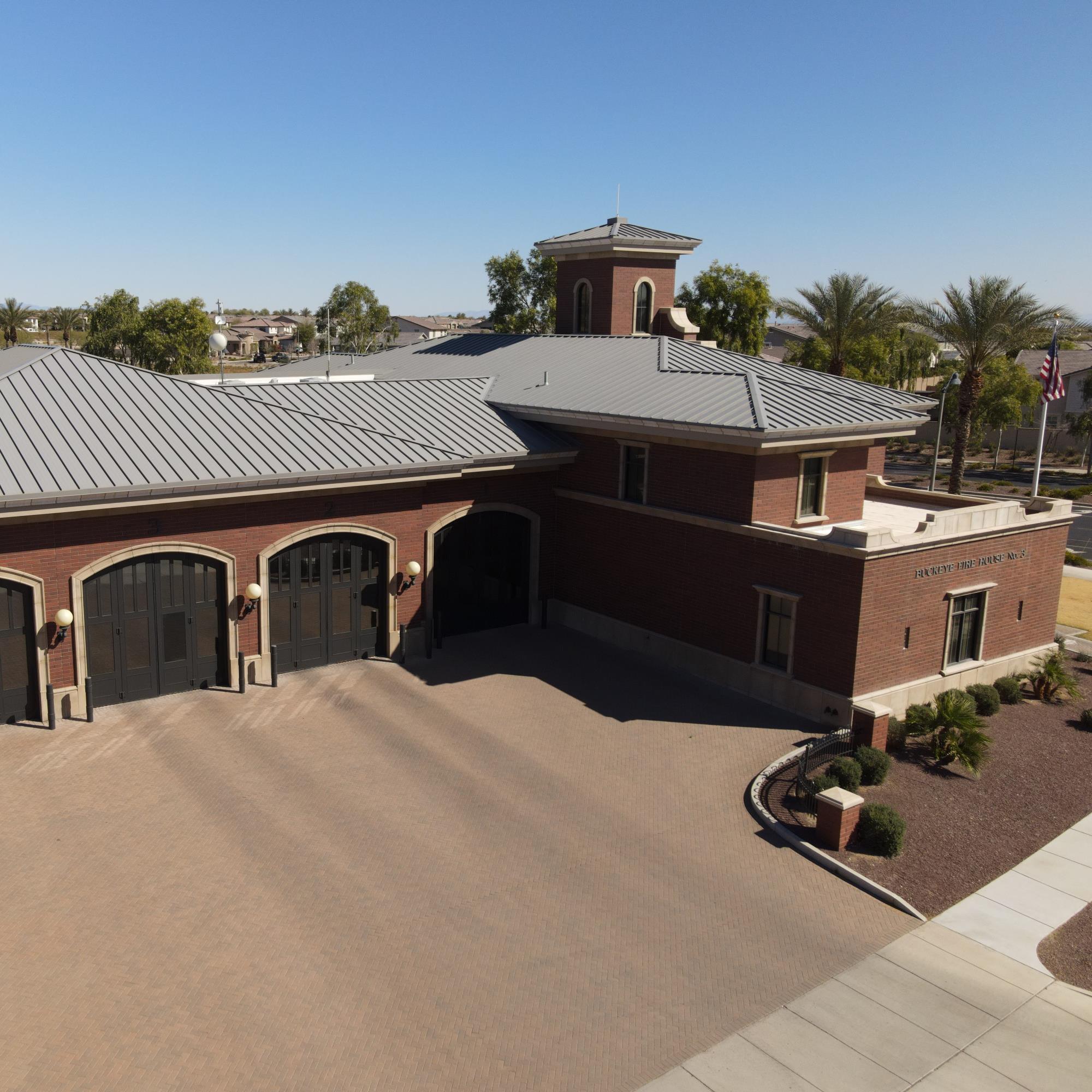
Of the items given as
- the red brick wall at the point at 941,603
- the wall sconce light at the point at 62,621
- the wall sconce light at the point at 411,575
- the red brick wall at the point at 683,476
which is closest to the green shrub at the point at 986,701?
the red brick wall at the point at 941,603

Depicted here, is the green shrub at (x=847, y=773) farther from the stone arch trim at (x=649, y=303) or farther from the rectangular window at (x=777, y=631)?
the stone arch trim at (x=649, y=303)

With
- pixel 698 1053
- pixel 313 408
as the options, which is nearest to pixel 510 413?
pixel 313 408

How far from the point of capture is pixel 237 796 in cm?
1720

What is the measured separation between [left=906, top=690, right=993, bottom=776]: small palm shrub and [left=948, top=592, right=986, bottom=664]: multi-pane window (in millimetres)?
2797

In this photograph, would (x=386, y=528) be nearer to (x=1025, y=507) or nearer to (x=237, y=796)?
(x=237, y=796)

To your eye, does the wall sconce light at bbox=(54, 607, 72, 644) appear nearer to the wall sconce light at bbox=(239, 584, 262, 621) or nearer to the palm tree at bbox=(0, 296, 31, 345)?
the wall sconce light at bbox=(239, 584, 262, 621)

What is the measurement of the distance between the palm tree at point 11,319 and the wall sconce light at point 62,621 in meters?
81.3

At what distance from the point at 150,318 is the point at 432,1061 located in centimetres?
7345

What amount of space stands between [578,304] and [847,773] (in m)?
22.6

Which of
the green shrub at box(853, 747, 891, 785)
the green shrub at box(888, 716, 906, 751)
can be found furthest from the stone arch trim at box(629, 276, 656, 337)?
the green shrub at box(853, 747, 891, 785)

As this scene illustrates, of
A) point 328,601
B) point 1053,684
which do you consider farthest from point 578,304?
point 1053,684

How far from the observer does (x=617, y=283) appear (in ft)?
113

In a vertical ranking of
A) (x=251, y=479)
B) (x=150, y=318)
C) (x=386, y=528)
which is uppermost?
(x=150, y=318)

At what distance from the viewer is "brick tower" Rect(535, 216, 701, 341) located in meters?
34.2
